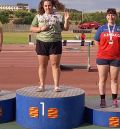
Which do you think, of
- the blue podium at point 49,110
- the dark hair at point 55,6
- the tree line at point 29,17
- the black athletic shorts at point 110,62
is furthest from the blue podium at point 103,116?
the tree line at point 29,17

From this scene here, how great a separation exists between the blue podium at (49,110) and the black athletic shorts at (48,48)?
0.74m

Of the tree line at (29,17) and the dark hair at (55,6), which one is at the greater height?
the dark hair at (55,6)

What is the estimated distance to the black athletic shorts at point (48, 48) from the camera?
7680mm

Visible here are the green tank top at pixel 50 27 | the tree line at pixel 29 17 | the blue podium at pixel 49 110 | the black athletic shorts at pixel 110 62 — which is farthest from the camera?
the tree line at pixel 29 17

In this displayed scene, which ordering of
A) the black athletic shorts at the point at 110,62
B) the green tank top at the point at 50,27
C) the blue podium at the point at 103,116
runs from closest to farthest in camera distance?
the blue podium at the point at 103,116 < the black athletic shorts at the point at 110,62 < the green tank top at the point at 50,27

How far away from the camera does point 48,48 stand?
7719 millimetres

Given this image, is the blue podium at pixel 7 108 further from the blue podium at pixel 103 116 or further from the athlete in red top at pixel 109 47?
the athlete in red top at pixel 109 47

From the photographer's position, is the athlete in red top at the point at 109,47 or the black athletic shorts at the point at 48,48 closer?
the athlete in red top at the point at 109,47

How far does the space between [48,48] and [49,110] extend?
118 cm

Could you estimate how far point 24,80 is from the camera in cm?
1334

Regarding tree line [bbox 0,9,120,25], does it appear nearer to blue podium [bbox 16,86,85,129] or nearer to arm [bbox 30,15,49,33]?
arm [bbox 30,15,49,33]

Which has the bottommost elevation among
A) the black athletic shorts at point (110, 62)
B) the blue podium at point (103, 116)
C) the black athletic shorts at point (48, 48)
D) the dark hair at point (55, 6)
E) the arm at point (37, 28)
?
the blue podium at point (103, 116)

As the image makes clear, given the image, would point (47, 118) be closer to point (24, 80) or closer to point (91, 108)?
point (91, 108)

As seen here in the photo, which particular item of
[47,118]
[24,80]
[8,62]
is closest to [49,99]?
[47,118]
